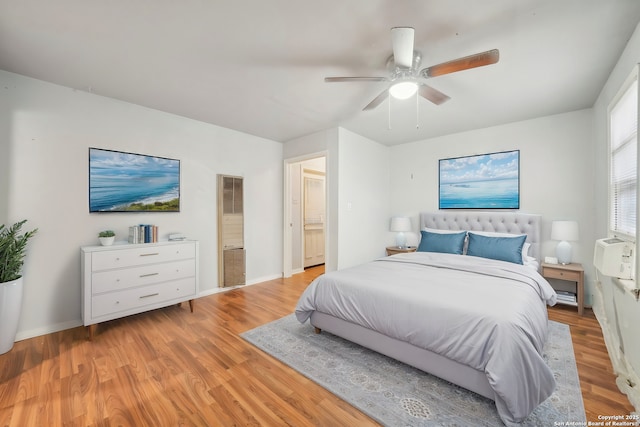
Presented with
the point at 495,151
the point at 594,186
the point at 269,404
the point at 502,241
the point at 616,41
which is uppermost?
the point at 616,41

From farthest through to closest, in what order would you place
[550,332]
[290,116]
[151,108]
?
[290,116], [151,108], [550,332]

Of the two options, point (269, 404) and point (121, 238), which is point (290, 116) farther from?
point (269, 404)

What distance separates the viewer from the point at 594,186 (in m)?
3.21

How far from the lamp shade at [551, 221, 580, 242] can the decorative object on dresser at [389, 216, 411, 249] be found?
1913 millimetres

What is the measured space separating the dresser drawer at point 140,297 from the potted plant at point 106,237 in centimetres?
54

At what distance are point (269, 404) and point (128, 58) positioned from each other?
114 inches

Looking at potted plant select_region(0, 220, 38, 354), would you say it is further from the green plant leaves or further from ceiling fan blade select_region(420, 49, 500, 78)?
ceiling fan blade select_region(420, 49, 500, 78)

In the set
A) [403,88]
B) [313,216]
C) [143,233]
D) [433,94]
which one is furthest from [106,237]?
[313,216]

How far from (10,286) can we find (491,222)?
538 centimetres

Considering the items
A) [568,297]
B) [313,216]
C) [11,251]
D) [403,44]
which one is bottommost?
[568,297]

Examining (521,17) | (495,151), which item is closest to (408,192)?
(495,151)

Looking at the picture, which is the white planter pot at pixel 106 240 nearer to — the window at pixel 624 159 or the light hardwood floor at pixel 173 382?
the light hardwood floor at pixel 173 382

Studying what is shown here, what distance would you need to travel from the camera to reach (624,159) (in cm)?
219

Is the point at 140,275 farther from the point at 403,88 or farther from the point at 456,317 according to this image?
the point at 403,88
